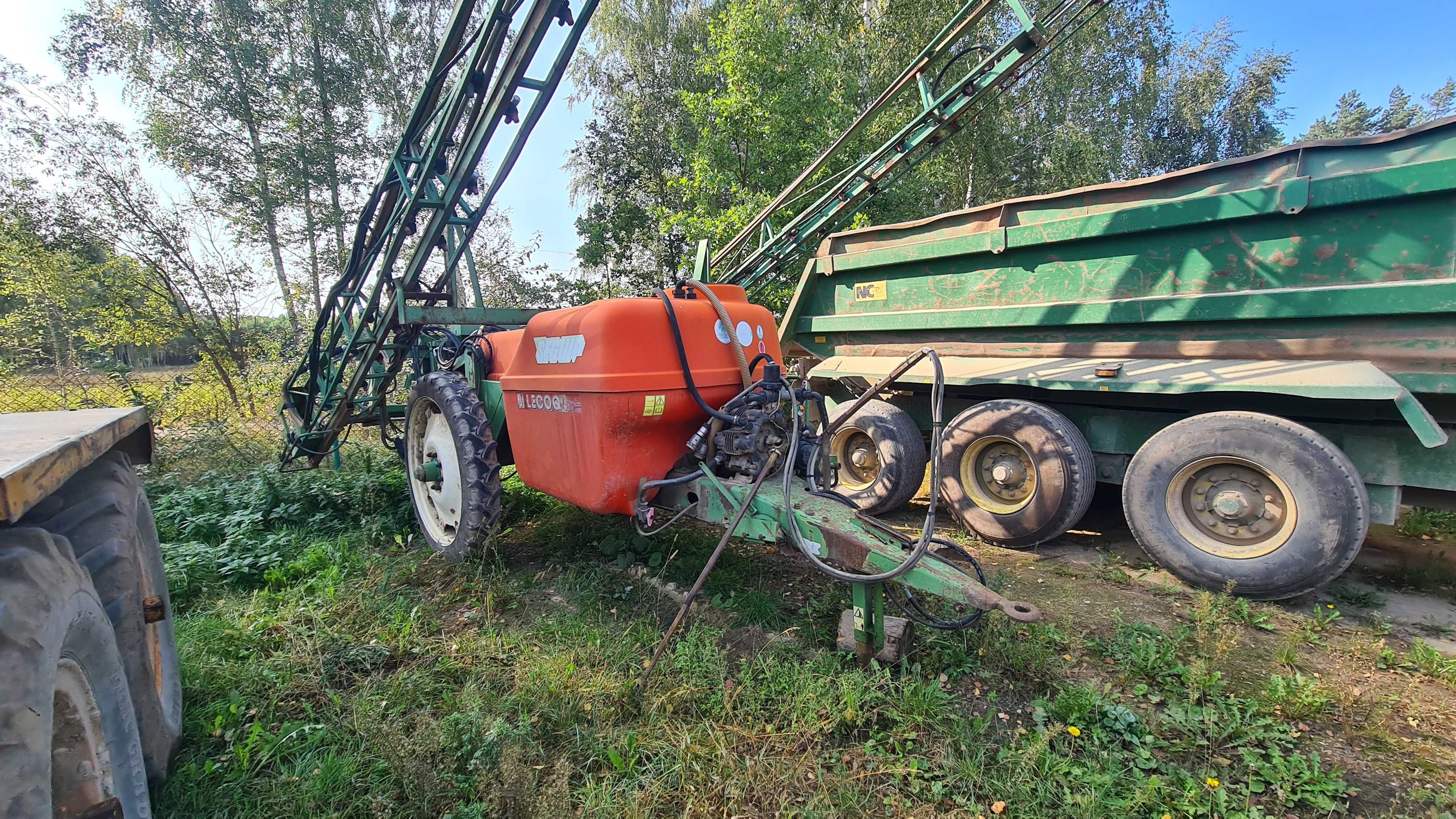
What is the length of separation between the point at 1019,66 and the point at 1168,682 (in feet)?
17.9

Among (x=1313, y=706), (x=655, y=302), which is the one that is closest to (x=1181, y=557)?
(x=1313, y=706)

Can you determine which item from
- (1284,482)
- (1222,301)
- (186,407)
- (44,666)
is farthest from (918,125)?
(186,407)

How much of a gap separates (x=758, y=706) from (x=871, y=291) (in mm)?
4114

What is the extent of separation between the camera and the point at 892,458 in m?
4.84

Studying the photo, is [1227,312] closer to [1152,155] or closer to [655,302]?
[655,302]

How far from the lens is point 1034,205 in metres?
4.64

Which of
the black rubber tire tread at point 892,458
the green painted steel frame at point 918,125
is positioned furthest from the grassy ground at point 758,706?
the green painted steel frame at point 918,125

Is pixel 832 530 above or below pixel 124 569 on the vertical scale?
below

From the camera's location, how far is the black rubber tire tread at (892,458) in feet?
15.9

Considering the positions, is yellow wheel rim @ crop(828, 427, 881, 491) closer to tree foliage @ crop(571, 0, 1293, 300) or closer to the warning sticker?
the warning sticker

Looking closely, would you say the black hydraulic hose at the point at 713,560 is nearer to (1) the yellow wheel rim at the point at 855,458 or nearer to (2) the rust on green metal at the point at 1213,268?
(1) the yellow wheel rim at the point at 855,458

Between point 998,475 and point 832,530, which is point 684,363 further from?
point 998,475

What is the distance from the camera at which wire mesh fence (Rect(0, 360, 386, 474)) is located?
6.72 meters

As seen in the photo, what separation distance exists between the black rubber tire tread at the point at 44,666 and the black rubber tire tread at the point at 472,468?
188 cm
